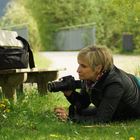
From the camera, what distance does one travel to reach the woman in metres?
5.85

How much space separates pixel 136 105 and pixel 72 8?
37.9 m

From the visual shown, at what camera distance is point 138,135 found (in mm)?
5109

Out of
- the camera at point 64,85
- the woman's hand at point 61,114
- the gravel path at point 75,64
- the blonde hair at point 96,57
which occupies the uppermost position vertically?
the blonde hair at point 96,57

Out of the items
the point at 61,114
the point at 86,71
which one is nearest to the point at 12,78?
the point at 61,114

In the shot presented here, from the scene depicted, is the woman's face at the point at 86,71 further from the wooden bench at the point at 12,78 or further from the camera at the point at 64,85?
the wooden bench at the point at 12,78

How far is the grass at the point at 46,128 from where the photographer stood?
513 centimetres

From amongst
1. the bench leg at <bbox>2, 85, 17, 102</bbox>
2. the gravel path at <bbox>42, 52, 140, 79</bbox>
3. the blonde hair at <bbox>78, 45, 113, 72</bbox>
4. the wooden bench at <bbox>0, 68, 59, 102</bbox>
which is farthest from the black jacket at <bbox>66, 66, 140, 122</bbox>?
the gravel path at <bbox>42, 52, 140, 79</bbox>

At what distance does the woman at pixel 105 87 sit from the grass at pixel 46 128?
149mm

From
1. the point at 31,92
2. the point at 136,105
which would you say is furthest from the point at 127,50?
the point at 136,105

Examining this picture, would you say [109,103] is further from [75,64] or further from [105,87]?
[75,64]

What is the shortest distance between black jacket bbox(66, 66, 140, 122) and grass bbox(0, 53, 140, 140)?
0.44ft

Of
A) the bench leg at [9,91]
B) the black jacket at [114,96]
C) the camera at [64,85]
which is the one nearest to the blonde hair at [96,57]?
the black jacket at [114,96]

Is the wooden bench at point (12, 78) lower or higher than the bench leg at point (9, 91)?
higher

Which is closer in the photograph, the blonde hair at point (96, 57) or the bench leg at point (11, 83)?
the blonde hair at point (96, 57)
